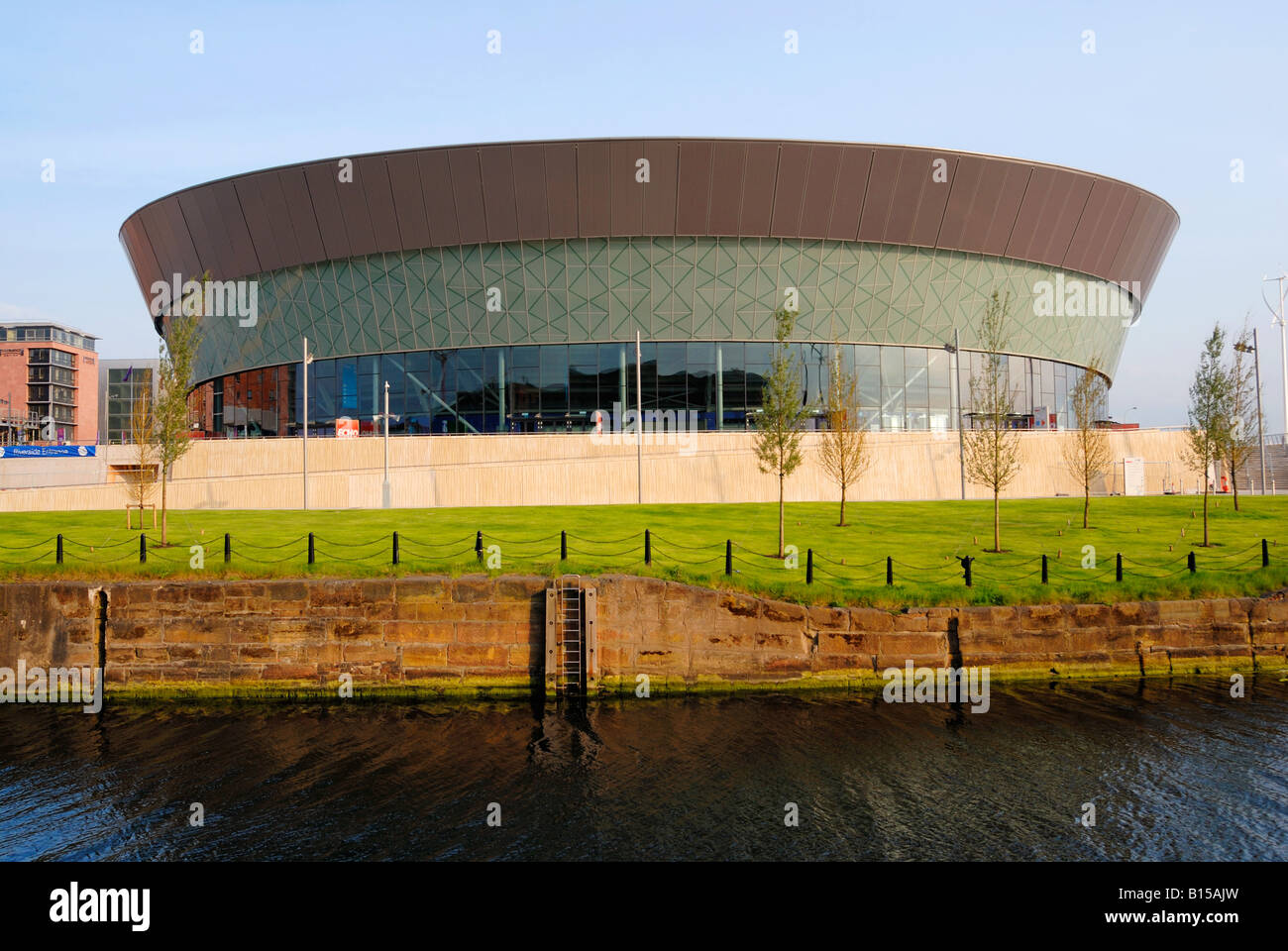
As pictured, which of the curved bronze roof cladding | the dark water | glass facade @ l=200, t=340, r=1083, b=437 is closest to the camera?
the dark water

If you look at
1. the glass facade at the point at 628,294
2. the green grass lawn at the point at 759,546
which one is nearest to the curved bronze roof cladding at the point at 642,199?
the glass facade at the point at 628,294

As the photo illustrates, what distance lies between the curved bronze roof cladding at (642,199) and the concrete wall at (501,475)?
38.7ft

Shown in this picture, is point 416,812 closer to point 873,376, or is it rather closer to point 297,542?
point 297,542

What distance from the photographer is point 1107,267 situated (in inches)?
2103

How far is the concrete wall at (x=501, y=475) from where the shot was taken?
38031 millimetres

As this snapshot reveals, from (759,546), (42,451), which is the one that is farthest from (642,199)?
(42,451)

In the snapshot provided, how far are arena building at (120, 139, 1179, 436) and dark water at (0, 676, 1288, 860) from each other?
29393mm

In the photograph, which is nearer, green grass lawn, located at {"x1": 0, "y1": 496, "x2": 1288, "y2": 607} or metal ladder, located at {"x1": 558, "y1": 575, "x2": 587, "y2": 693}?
metal ladder, located at {"x1": 558, "y1": 575, "x2": 587, "y2": 693}

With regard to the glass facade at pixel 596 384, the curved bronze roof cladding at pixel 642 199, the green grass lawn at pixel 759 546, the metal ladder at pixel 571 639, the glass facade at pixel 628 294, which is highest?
the curved bronze roof cladding at pixel 642 199

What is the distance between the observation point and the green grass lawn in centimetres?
2059

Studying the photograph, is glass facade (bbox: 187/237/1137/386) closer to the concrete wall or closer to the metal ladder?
the concrete wall

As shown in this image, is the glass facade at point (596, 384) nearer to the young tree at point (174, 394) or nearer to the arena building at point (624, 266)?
the arena building at point (624, 266)

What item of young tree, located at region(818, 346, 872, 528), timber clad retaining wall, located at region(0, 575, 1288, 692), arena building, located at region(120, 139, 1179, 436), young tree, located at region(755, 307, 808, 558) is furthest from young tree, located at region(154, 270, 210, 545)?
young tree, located at region(818, 346, 872, 528)
